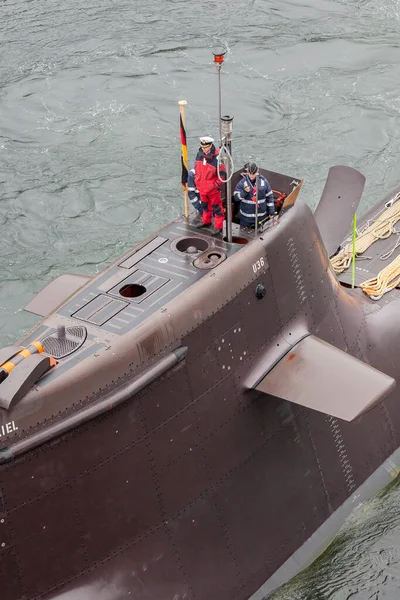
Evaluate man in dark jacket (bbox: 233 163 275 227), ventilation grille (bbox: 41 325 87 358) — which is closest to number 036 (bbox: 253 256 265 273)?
man in dark jacket (bbox: 233 163 275 227)

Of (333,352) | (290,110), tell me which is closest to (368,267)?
(333,352)

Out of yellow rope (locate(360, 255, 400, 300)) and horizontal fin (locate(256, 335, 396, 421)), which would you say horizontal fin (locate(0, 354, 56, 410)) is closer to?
horizontal fin (locate(256, 335, 396, 421))

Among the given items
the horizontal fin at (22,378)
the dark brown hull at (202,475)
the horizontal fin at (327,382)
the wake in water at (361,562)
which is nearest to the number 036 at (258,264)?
the dark brown hull at (202,475)

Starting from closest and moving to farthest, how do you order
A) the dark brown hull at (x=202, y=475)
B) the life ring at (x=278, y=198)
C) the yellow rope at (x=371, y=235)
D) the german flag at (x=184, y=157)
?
the dark brown hull at (x=202, y=475), the german flag at (x=184, y=157), the life ring at (x=278, y=198), the yellow rope at (x=371, y=235)

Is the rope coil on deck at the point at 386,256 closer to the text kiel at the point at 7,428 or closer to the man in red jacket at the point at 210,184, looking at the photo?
the man in red jacket at the point at 210,184

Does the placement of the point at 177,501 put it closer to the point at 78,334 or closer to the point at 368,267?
the point at 78,334

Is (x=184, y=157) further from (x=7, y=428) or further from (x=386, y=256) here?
(x=386, y=256)
